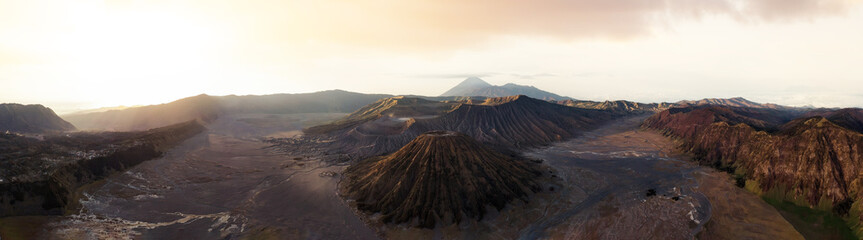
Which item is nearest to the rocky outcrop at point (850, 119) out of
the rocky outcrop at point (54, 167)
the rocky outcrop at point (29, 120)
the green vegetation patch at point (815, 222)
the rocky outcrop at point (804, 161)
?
the rocky outcrop at point (804, 161)

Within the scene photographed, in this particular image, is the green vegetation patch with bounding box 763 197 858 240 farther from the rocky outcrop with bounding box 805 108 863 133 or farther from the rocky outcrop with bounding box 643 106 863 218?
the rocky outcrop with bounding box 805 108 863 133

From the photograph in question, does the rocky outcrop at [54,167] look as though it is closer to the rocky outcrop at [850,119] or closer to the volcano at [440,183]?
the volcano at [440,183]

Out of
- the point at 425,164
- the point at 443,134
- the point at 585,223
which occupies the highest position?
the point at 443,134

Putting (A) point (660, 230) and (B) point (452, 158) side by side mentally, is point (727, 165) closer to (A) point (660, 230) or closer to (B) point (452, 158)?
(A) point (660, 230)

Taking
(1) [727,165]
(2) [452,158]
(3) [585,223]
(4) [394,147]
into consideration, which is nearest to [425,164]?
(2) [452,158]

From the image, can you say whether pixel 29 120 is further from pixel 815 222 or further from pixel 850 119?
pixel 850 119

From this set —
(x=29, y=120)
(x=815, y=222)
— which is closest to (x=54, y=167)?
(x=815, y=222)
